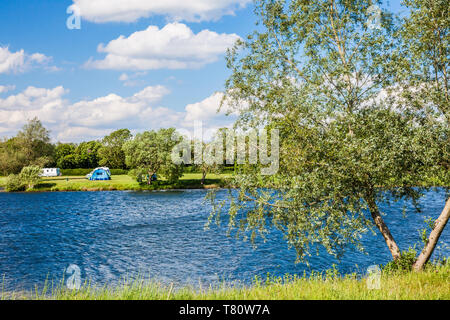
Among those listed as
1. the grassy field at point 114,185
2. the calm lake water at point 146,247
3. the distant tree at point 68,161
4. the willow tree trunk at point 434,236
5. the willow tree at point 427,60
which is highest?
the willow tree at point 427,60

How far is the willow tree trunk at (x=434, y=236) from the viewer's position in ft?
45.8

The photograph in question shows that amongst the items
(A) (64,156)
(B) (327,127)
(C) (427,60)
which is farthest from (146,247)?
(A) (64,156)

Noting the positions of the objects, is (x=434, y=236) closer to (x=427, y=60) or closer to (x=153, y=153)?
(x=427, y=60)

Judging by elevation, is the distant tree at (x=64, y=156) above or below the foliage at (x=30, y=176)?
above

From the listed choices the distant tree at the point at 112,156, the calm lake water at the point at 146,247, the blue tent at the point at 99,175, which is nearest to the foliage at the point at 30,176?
the blue tent at the point at 99,175

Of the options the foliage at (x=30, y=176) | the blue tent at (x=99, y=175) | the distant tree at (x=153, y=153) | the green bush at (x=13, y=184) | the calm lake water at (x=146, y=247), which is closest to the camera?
the calm lake water at (x=146, y=247)

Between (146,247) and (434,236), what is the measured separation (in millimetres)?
21608

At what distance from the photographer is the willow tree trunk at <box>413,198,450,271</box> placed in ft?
45.8

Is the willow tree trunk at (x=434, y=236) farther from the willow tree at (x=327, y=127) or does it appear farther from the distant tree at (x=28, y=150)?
the distant tree at (x=28, y=150)

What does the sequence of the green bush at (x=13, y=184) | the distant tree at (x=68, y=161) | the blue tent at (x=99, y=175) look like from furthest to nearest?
the distant tree at (x=68, y=161) < the blue tent at (x=99, y=175) < the green bush at (x=13, y=184)

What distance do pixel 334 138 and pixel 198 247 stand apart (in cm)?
1930

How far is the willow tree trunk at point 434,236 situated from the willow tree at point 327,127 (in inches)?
38.7

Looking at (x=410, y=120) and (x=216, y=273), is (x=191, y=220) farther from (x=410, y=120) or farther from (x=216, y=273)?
(x=410, y=120)

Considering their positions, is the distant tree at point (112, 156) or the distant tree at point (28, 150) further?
the distant tree at point (112, 156)
